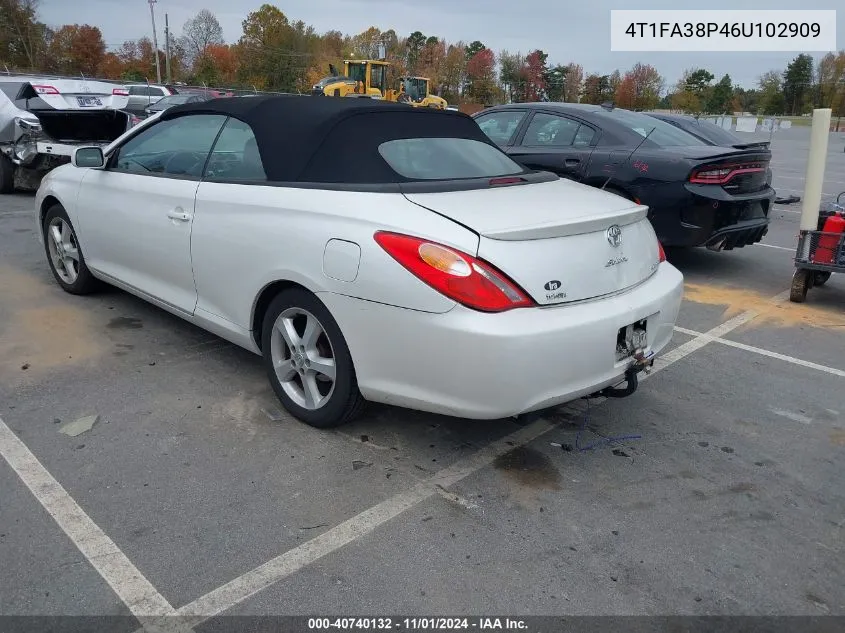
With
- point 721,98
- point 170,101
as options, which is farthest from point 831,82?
point 170,101

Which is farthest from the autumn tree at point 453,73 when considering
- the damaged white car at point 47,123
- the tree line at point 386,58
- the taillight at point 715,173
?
the taillight at point 715,173

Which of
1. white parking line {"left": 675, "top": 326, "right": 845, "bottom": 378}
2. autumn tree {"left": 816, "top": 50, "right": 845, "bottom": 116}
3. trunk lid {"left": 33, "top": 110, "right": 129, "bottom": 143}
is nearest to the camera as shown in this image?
white parking line {"left": 675, "top": 326, "right": 845, "bottom": 378}

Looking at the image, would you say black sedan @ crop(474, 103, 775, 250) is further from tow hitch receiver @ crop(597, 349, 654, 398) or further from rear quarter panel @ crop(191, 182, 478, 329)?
rear quarter panel @ crop(191, 182, 478, 329)

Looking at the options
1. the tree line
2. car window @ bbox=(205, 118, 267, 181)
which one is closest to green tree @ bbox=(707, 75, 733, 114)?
the tree line

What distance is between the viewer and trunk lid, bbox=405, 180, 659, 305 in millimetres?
2811

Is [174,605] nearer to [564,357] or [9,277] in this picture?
[564,357]

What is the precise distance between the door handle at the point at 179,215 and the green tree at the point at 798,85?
280 ft

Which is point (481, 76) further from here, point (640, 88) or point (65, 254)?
point (65, 254)

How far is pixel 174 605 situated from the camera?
2273 millimetres

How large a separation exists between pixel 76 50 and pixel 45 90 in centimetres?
7744

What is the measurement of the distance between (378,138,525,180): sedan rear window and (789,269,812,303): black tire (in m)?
3.32

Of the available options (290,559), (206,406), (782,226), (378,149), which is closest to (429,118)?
(378,149)

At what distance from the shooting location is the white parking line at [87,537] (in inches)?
90.3

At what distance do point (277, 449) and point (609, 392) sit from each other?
5.18 feet
